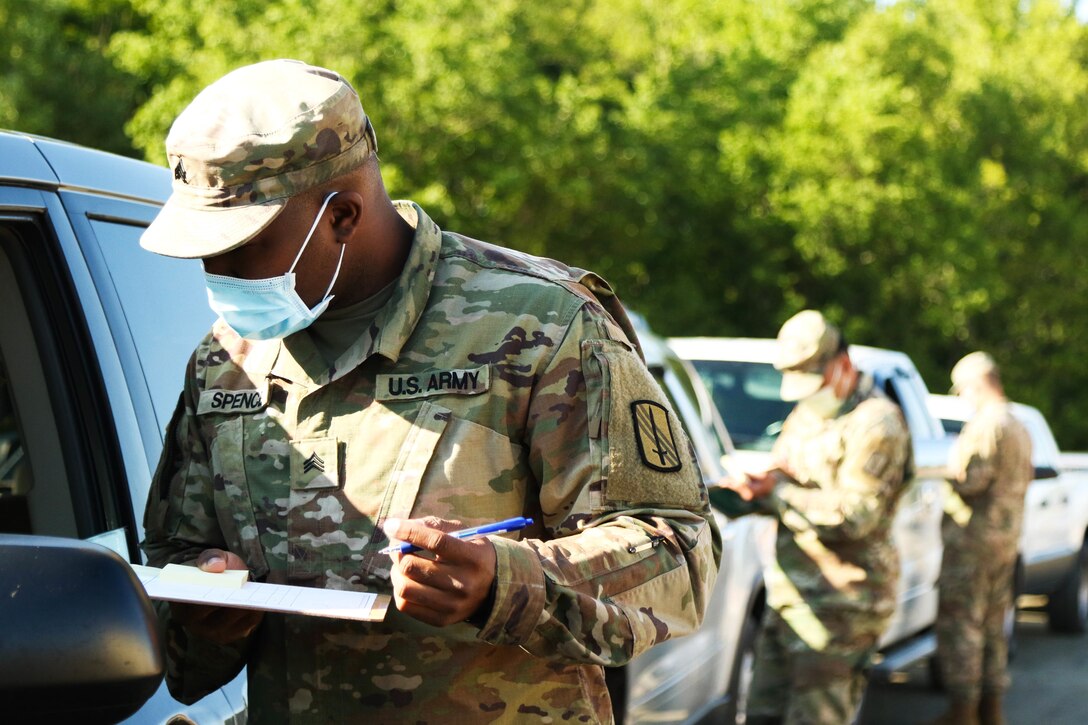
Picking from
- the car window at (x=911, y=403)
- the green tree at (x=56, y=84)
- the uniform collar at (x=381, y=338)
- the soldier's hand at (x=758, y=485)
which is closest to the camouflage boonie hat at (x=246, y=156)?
the uniform collar at (x=381, y=338)

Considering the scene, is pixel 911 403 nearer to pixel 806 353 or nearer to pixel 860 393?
pixel 860 393

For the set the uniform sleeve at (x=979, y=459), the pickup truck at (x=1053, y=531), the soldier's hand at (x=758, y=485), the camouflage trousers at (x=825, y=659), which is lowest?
the pickup truck at (x=1053, y=531)

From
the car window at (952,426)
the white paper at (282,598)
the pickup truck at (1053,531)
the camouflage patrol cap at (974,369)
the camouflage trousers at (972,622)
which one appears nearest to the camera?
the white paper at (282,598)

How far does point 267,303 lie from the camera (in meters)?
2.00

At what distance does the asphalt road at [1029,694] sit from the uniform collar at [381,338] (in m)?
6.43

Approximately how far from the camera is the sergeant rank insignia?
6.43ft

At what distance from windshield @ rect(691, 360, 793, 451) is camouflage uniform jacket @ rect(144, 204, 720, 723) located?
6124 millimetres

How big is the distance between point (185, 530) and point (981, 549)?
19.9ft

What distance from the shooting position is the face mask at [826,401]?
573 centimetres

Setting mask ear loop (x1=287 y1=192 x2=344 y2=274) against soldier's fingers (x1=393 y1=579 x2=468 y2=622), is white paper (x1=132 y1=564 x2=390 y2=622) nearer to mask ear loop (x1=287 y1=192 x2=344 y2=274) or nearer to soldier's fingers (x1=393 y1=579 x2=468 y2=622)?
soldier's fingers (x1=393 y1=579 x2=468 y2=622)

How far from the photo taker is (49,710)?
1.39 m

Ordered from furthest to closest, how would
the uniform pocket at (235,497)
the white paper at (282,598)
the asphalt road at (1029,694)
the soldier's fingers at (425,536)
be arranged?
1. the asphalt road at (1029,694)
2. the uniform pocket at (235,497)
3. the white paper at (282,598)
4. the soldier's fingers at (425,536)

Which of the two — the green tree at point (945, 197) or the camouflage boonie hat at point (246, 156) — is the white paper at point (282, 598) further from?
the green tree at point (945, 197)

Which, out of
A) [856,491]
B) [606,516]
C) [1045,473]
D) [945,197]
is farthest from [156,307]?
[945,197]
